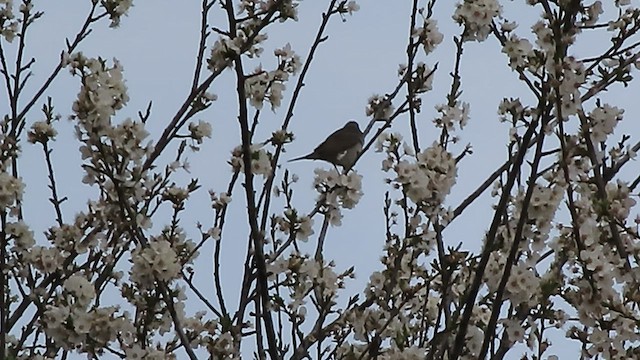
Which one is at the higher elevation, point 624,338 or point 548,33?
point 548,33

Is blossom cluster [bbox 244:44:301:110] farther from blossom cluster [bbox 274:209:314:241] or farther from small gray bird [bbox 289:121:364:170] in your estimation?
small gray bird [bbox 289:121:364:170]

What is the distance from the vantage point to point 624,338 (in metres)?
2.77

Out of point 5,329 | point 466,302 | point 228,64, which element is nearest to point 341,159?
point 228,64

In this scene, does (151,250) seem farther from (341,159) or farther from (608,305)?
(341,159)

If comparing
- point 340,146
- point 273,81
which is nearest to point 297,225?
point 273,81

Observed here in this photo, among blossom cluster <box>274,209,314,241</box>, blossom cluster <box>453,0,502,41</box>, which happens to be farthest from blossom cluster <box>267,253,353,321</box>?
blossom cluster <box>453,0,502,41</box>

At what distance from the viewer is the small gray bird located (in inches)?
198

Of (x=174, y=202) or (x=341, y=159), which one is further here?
(x=341, y=159)

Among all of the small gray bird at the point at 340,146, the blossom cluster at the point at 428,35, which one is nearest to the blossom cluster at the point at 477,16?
the blossom cluster at the point at 428,35

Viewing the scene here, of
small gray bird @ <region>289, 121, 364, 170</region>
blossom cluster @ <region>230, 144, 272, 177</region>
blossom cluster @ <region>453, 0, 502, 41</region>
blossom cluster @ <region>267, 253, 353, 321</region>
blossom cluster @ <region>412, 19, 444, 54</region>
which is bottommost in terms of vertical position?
blossom cluster @ <region>267, 253, 353, 321</region>

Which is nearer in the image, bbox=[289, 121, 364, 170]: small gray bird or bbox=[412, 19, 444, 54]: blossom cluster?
bbox=[412, 19, 444, 54]: blossom cluster

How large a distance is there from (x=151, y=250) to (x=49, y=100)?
1.08 metres

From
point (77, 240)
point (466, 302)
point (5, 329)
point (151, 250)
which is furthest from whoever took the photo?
point (77, 240)

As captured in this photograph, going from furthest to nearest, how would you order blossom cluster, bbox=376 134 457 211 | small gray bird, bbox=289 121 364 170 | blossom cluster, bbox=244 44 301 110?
small gray bird, bbox=289 121 364 170, blossom cluster, bbox=244 44 301 110, blossom cluster, bbox=376 134 457 211
